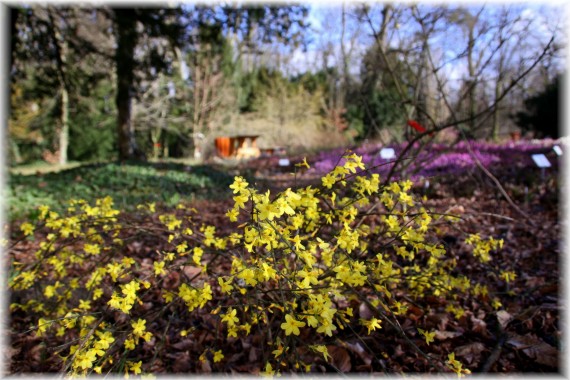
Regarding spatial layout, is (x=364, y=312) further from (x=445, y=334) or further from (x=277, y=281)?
(x=277, y=281)

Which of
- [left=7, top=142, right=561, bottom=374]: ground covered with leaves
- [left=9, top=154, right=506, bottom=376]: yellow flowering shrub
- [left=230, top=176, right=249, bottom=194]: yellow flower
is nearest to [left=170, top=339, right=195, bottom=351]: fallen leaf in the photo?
[left=7, top=142, right=561, bottom=374]: ground covered with leaves

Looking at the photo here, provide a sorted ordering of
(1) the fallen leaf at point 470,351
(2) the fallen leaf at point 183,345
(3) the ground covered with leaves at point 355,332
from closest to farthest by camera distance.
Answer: (3) the ground covered with leaves at point 355,332, (1) the fallen leaf at point 470,351, (2) the fallen leaf at point 183,345

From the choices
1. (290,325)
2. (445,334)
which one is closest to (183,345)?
(290,325)

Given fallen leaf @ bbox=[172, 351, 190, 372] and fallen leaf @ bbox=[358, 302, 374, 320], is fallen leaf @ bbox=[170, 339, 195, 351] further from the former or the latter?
fallen leaf @ bbox=[358, 302, 374, 320]

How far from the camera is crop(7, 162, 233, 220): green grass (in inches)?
228

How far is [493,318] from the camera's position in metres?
2.23

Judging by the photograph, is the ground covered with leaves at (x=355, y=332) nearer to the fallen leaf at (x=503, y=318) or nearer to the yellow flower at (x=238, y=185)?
the fallen leaf at (x=503, y=318)

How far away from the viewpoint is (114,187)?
6871mm

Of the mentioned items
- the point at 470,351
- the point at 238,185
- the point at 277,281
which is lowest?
the point at 470,351

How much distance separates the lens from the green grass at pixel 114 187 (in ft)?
19.0

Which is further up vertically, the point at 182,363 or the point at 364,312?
the point at 364,312

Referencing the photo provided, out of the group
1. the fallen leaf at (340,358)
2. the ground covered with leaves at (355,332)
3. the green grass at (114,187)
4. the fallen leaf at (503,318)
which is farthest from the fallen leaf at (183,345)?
the green grass at (114,187)

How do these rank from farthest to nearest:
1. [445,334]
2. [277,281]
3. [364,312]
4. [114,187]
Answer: [114,187] → [364,312] → [445,334] → [277,281]

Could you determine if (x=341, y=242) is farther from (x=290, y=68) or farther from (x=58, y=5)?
(x=290, y=68)
